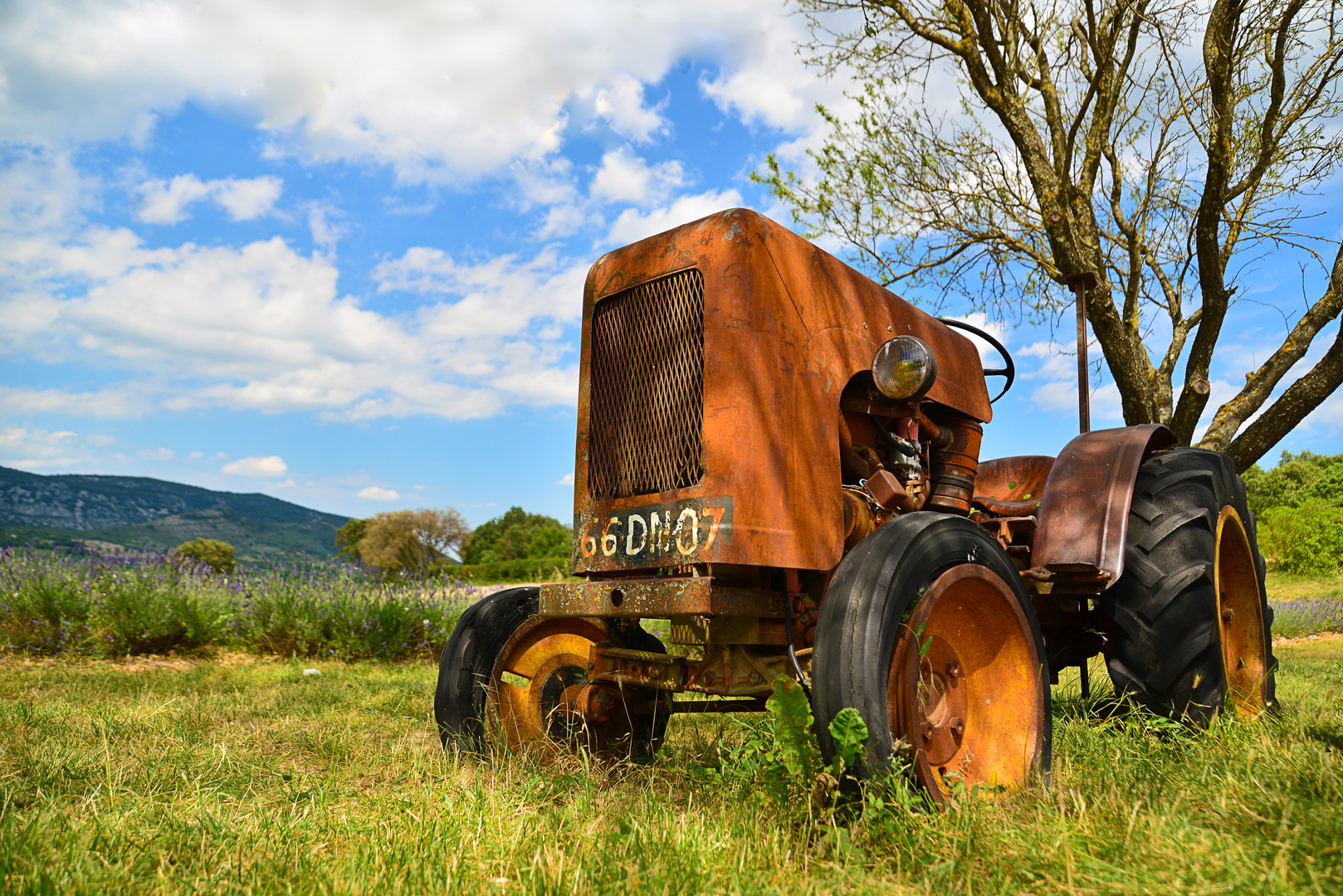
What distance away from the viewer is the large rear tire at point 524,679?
3.16m

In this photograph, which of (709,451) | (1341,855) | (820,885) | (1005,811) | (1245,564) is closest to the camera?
(1341,855)

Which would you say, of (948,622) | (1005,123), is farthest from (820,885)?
(1005,123)

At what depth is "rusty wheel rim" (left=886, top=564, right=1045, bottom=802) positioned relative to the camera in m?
2.49

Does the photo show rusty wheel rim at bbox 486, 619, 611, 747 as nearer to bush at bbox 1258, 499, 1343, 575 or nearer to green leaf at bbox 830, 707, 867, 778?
green leaf at bbox 830, 707, 867, 778

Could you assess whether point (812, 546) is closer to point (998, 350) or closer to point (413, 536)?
point (998, 350)

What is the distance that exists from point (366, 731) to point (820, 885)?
2871 millimetres

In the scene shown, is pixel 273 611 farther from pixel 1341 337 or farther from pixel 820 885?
pixel 1341 337

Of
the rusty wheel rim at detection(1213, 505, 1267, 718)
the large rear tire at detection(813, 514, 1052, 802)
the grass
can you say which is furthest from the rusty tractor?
the rusty wheel rim at detection(1213, 505, 1267, 718)

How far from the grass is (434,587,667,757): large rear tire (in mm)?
143

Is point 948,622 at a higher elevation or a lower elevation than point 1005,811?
higher

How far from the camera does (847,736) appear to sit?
2.11m

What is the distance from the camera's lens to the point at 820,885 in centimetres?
186

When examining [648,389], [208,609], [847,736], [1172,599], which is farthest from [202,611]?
[1172,599]

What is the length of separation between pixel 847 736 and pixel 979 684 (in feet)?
2.67
